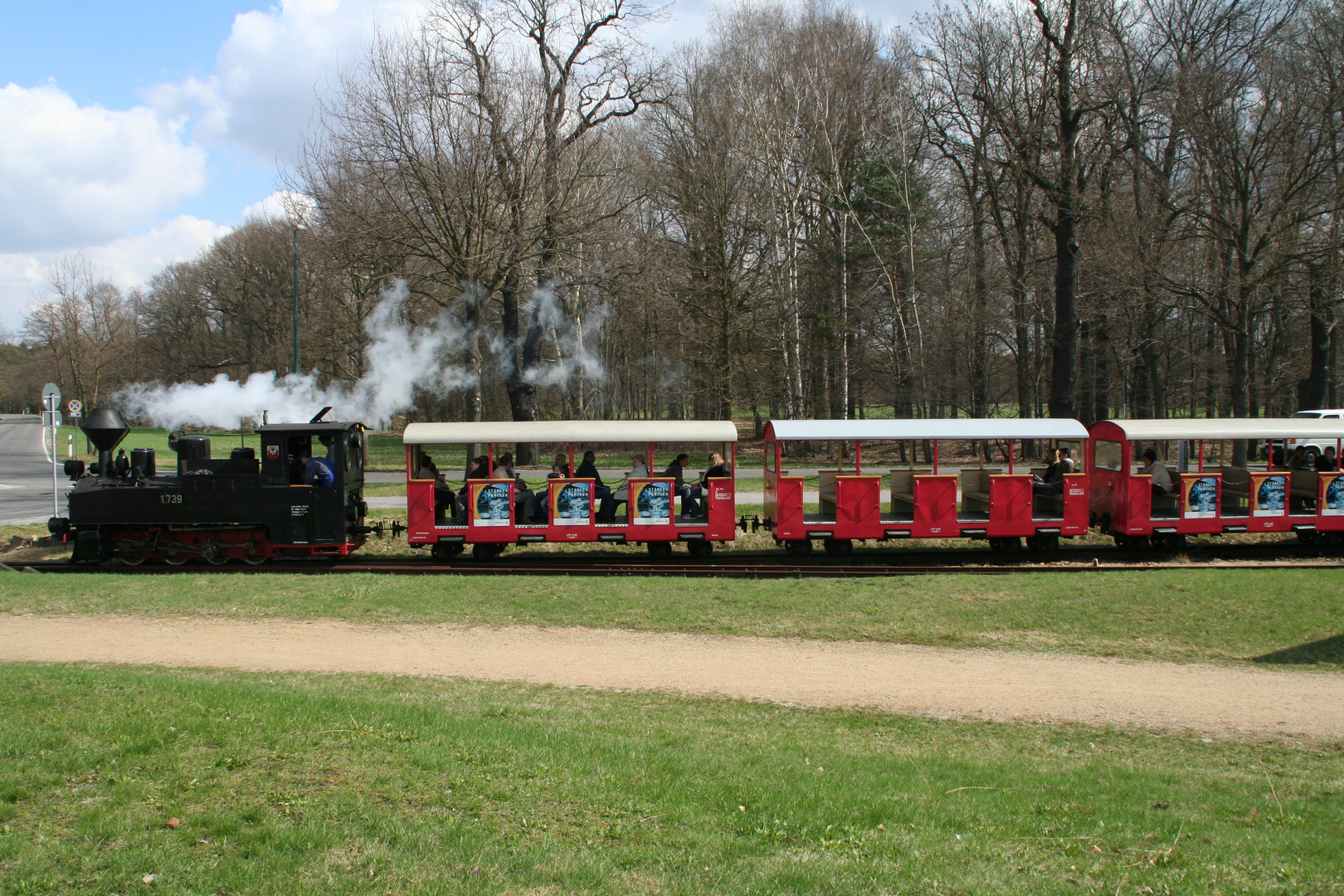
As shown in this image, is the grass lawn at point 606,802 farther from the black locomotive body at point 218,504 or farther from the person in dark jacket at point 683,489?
the person in dark jacket at point 683,489

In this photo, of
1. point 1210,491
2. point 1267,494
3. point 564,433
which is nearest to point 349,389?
point 564,433

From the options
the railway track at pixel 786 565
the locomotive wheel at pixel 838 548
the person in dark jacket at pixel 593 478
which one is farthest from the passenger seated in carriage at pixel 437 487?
the locomotive wheel at pixel 838 548

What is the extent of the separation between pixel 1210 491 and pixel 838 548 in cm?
716

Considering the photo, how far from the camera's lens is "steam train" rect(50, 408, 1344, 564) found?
15.1 metres

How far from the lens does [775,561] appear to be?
51.9ft

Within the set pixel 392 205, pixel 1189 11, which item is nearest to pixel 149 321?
pixel 392 205

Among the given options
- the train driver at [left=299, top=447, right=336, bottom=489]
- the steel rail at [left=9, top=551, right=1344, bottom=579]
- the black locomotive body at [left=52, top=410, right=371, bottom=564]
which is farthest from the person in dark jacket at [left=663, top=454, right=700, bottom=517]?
the train driver at [left=299, top=447, right=336, bottom=489]

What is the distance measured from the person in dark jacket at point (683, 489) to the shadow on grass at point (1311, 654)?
8652mm

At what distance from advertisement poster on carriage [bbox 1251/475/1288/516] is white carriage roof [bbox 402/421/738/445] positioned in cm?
1014

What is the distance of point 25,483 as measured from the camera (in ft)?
95.8

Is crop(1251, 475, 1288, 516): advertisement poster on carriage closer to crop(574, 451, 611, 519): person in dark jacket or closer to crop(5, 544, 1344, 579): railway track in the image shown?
crop(5, 544, 1344, 579): railway track

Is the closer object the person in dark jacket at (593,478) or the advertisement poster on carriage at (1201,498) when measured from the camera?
the person in dark jacket at (593,478)

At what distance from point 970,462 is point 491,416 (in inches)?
1243

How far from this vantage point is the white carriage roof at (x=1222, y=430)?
16312 millimetres
